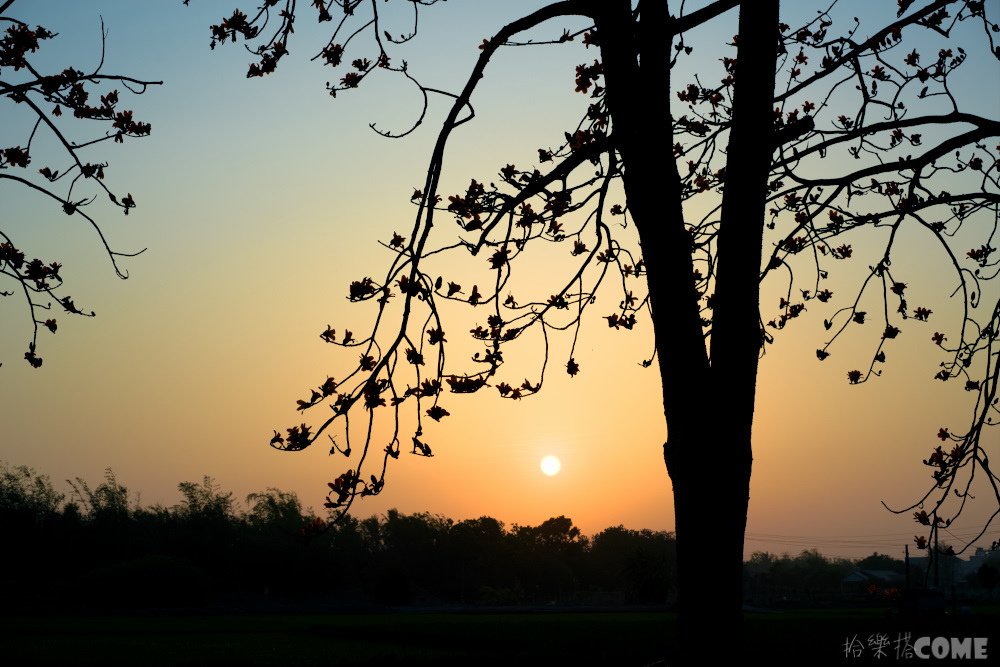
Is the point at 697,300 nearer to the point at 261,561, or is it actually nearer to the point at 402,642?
the point at 402,642

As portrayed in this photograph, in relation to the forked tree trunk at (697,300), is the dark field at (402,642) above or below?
below

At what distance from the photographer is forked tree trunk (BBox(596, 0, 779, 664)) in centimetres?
540

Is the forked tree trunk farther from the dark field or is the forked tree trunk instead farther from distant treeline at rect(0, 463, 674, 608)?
distant treeline at rect(0, 463, 674, 608)

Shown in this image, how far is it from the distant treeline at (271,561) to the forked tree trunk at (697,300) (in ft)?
145

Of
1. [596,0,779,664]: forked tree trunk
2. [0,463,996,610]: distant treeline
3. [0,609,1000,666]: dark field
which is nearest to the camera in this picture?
[596,0,779,664]: forked tree trunk

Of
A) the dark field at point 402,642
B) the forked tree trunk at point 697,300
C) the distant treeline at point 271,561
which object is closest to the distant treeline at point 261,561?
the distant treeline at point 271,561

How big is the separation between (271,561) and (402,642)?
45.3 meters

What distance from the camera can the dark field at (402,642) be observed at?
64.1 ft

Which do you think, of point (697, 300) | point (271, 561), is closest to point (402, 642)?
point (697, 300)

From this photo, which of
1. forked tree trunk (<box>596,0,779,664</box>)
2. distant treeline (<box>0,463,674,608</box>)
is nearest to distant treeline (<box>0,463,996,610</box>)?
distant treeline (<box>0,463,674,608</box>)

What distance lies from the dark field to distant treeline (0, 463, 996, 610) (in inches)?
486

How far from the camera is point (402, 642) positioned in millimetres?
31938

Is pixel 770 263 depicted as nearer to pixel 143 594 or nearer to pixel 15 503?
pixel 143 594

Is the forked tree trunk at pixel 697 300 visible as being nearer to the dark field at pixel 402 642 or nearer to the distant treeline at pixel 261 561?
the dark field at pixel 402 642
